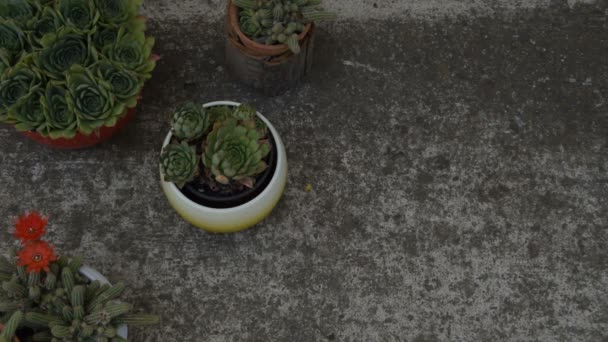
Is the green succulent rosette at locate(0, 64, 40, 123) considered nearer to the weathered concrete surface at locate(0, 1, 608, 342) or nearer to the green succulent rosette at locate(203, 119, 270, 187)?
the weathered concrete surface at locate(0, 1, 608, 342)

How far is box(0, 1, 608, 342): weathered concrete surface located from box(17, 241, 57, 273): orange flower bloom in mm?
413

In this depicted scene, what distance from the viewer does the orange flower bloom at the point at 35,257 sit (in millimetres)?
1400

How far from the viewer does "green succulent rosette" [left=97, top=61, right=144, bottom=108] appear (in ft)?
5.53

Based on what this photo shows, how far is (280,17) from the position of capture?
5.76 feet

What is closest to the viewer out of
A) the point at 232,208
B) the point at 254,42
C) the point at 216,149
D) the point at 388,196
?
the point at 216,149

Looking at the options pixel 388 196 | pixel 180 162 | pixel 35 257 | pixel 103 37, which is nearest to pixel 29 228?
pixel 35 257

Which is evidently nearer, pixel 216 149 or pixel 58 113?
pixel 216 149

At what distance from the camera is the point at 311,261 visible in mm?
1877

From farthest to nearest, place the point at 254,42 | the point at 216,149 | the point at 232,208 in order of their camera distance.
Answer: the point at 254,42 < the point at 232,208 < the point at 216,149

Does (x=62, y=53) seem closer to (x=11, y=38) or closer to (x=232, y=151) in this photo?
(x=11, y=38)

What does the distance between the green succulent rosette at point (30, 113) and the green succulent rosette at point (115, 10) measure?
0.29m

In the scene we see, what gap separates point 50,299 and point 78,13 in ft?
2.64

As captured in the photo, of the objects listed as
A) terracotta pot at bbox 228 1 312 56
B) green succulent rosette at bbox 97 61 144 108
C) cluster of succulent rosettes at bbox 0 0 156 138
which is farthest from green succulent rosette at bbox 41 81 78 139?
terracotta pot at bbox 228 1 312 56

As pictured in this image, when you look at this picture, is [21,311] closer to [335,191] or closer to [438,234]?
[335,191]
